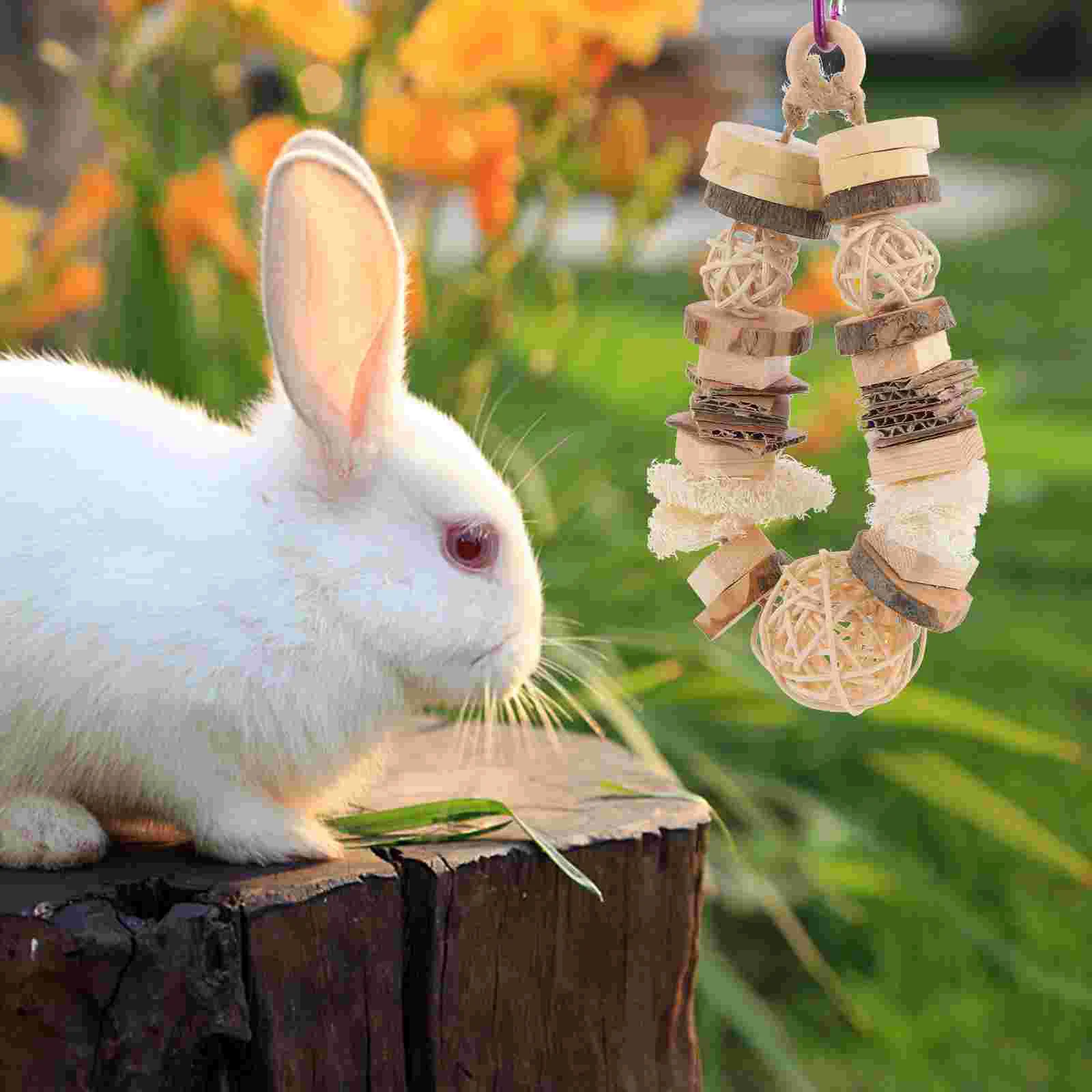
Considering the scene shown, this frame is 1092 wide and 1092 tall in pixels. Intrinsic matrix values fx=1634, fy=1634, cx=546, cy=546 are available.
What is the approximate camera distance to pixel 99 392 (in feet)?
5.28

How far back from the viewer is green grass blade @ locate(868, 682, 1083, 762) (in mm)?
2375

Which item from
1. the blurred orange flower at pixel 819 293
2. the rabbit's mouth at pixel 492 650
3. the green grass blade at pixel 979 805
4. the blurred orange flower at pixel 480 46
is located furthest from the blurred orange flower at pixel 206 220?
the green grass blade at pixel 979 805

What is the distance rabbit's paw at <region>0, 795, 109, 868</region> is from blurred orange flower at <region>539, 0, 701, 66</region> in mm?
1315

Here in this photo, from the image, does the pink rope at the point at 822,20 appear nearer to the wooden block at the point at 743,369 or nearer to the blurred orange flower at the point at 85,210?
the wooden block at the point at 743,369

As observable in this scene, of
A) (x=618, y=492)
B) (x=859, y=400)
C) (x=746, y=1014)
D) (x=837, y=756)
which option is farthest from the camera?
(x=618, y=492)

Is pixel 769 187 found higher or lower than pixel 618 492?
higher

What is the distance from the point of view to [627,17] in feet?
7.55

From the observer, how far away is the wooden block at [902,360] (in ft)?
Answer: 4.53

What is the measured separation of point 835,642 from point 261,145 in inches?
53.8

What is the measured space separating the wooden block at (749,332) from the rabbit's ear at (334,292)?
28 cm

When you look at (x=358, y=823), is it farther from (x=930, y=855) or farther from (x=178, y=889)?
(x=930, y=855)

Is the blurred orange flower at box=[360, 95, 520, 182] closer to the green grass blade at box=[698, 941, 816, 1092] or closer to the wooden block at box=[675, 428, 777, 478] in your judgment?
the wooden block at box=[675, 428, 777, 478]

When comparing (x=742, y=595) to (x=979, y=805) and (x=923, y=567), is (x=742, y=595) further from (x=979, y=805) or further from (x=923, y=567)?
(x=979, y=805)

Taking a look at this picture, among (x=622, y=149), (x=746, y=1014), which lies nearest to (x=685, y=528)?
(x=746, y=1014)
